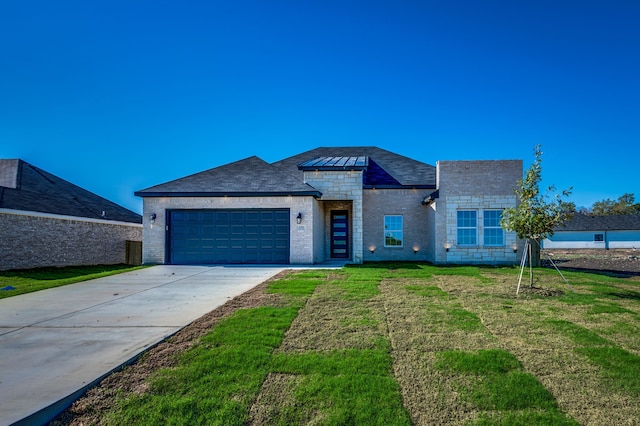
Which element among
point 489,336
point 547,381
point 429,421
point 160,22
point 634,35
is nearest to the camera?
point 429,421

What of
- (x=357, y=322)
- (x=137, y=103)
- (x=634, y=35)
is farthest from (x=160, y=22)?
(x=634, y=35)

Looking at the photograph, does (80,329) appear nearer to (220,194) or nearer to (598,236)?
(220,194)

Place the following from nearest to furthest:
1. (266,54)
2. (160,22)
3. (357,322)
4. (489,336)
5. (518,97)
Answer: (489,336), (357,322), (160,22), (266,54), (518,97)

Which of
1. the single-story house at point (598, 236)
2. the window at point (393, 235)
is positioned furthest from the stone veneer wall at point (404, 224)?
the single-story house at point (598, 236)

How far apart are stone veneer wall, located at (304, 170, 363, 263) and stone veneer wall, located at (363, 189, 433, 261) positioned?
123cm

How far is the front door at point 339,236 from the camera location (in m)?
17.7

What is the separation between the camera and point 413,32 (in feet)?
46.6

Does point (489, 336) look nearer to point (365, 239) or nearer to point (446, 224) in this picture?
point (446, 224)

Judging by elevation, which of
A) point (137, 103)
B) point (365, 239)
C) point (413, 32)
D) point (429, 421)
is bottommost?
point (429, 421)

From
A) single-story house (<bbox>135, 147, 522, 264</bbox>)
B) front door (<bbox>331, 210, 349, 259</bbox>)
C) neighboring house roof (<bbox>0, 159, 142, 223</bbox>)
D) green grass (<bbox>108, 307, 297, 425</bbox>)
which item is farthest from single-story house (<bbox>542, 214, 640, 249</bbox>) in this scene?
green grass (<bbox>108, 307, 297, 425</bbox>)

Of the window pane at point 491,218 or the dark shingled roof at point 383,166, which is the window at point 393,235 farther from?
the window pane at point 491,218

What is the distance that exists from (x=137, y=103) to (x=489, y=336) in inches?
791

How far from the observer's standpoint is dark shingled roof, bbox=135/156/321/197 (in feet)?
46.8

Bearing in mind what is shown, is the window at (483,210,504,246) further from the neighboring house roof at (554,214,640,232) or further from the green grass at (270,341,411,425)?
the neighboring house roof at (554,214,640,232)
